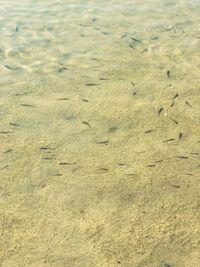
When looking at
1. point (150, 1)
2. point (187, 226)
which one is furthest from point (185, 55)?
point (187, 226)

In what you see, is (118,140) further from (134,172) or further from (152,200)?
(152,200)

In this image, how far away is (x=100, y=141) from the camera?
14.3 ft

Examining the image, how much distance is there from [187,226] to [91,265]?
0.81 m

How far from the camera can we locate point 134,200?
3592 mm

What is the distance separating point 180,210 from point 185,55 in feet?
10.6

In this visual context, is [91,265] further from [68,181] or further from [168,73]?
[168,73]

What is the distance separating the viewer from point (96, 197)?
3648 mm

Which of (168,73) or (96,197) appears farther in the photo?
(168,73)

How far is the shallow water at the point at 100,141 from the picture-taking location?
3232 mm

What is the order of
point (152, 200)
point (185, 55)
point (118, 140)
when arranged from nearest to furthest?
point (152, 200) < point (118, 140) < point (185, 55)

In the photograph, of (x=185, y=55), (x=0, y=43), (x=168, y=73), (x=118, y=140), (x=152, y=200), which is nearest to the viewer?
(x=152, y=200)

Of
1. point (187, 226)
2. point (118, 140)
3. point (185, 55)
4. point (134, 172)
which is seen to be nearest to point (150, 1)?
point (185, 55)

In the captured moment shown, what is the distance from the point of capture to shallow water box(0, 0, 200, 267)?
3232 mm

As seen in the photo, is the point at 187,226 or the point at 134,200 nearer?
the point at 187,226
